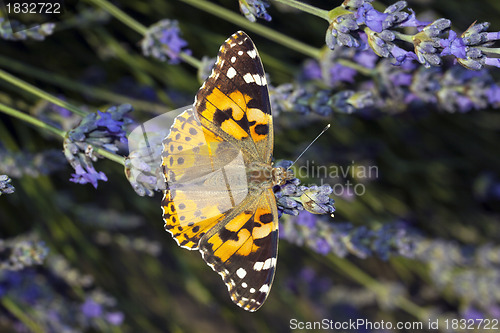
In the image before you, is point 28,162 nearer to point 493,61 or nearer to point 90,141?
point 90,141

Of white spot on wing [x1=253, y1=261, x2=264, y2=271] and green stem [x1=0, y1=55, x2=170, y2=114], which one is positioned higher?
green stem [x1=0, y1=55, x2=170, y2=114]

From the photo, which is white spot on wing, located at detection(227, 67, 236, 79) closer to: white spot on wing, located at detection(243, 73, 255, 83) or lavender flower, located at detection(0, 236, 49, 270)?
white spot on wing, located at detection(243, 73, 255, 83)

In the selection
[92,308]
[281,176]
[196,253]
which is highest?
[281,176]

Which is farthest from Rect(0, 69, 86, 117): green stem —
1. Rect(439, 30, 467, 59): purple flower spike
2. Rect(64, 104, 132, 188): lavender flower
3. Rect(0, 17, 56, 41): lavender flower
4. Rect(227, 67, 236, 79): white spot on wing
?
Rect(439, 30, 467, 59): purple flower spike

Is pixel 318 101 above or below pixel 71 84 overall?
above

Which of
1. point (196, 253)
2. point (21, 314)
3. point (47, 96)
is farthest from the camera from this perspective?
point (196, 253)

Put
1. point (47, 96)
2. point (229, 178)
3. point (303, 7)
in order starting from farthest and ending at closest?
point (229, 178)
point (47, 96)
point (303, 7)

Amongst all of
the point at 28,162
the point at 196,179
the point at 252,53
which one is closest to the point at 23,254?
the point at 28,162

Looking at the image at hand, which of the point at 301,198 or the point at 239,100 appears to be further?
the point at 239,100
